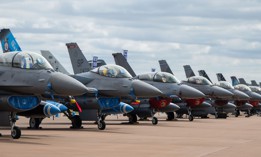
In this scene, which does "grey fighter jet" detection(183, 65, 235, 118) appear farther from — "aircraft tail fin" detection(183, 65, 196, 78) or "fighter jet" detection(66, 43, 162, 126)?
"fighter jet" detection(66, 43, 162, 126)

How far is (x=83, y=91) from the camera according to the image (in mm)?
17906

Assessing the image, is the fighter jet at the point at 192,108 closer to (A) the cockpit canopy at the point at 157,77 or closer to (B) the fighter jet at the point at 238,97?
(A) the cockpit canopy at the point at 157,77

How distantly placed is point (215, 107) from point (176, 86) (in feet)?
35.4

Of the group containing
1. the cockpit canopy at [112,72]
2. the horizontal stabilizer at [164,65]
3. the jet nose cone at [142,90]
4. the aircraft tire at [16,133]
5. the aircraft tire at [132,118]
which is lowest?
the aircraft tire at [16,133]

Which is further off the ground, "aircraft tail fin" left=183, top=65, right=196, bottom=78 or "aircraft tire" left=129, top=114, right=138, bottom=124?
"aircraft tail fin" left=183, top=65, right=196, bottom=78

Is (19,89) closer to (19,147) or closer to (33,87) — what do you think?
(33,87)

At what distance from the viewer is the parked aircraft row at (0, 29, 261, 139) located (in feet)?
57.9

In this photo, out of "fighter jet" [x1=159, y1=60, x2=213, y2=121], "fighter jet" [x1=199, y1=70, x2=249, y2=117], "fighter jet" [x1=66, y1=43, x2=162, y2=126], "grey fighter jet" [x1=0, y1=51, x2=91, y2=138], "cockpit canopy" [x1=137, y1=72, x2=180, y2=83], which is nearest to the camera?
"grey fighter jet" [x1=0, y1=51, x2=91, y2=138]

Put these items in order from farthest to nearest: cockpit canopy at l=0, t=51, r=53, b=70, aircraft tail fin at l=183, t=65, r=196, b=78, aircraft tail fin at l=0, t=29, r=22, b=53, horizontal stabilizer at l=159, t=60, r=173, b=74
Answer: aircraft tail fin at l=183, t=65, r=196, b=78 < horizontal stabilizer at l=159, t=60, r=173, b=74 < aircraft tail fin at l=0, t=29, r=22, b=53 < cockpit canopy at l=0, t=51, r=53, b=70

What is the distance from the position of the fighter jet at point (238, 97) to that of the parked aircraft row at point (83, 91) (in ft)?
0.35

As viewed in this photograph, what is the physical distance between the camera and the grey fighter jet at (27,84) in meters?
17.4

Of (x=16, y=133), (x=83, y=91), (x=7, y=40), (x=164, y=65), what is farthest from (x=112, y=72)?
(x=164, y=65)

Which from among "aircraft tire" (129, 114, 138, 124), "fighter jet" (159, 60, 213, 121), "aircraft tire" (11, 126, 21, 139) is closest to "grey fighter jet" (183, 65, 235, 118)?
"fighter jet" (159, 60, 213, 121)

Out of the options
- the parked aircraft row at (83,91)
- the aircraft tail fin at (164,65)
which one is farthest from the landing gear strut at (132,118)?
the aircraft tail fin at (164,65)
